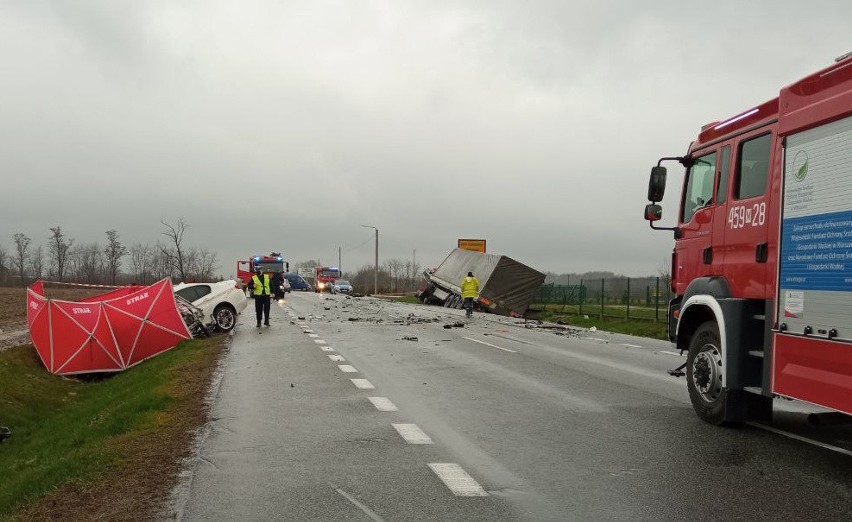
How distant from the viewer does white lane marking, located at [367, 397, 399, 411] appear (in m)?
8.34

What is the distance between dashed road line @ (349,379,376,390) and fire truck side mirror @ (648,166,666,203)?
426 centimetres

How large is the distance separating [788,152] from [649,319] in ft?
66.0

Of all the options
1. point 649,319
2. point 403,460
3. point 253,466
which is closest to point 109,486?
point 253,466

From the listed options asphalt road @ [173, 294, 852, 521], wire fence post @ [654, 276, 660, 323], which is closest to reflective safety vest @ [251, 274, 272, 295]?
asphalt road @ [173, 294, 852, 521]

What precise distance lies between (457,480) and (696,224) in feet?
14.5

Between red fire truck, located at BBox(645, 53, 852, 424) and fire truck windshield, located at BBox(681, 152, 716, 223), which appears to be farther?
fire truck windshield, located at BBox(681, 152, 716, 223)

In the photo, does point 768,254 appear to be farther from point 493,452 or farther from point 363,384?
point 363,384

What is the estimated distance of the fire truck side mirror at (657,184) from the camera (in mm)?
8445

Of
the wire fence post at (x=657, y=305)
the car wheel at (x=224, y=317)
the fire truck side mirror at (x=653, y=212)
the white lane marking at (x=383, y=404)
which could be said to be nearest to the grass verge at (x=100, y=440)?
the white lane marking at (x=383, y=404)

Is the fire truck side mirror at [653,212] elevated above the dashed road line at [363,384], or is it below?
above

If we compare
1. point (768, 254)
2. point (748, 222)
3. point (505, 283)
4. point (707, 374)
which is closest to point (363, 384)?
point (707, 374)

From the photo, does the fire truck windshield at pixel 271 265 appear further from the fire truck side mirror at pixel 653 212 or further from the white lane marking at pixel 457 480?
the white lane marking at pixel 457 480

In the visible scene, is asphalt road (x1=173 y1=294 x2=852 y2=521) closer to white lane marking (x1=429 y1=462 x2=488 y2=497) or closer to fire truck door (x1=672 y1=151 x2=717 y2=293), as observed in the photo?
white lane marking (x1=429 y1=462 x2=488 y2=497)

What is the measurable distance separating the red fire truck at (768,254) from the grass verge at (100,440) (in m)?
4.81
